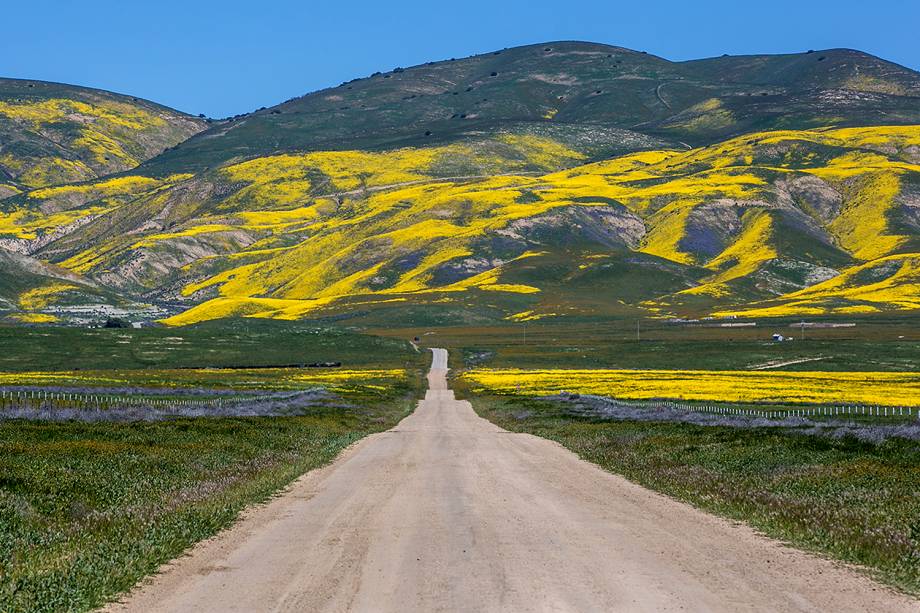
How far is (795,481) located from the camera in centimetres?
2903

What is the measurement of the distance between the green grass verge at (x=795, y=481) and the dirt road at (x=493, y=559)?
99 centimetres

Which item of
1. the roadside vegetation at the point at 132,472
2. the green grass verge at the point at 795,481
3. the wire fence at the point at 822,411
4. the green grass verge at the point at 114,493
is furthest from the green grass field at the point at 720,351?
the green grass verge at the point at 114,493

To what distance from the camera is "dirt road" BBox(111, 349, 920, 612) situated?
15.3 meters

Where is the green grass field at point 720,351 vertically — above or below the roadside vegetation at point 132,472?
below

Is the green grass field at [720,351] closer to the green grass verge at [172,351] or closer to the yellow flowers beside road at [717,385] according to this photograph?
the yellow flowers beside road at [717,385]

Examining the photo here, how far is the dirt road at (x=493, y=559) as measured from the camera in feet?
50.3

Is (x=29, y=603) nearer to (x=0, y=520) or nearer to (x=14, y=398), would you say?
(x=0, y=520)

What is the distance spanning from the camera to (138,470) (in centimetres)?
3003

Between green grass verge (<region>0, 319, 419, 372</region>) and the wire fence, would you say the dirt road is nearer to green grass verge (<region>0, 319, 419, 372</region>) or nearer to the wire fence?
the wire fence

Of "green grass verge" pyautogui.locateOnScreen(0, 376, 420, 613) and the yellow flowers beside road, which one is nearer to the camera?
"green grass verge" pyautogui.locateOnScreen(0, 376, 420, 613)

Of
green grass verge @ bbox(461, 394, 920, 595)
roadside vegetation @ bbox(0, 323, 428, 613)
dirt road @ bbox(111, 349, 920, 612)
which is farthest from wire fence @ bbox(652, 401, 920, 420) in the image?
dirt road @ bbox(111, 349, 920, 612)

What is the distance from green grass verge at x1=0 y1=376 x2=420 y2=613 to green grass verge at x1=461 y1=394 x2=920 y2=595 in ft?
39.6

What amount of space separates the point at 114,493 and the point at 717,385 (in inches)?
3477

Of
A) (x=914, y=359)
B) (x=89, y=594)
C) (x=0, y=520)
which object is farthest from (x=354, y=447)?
(x=914, y=359)
